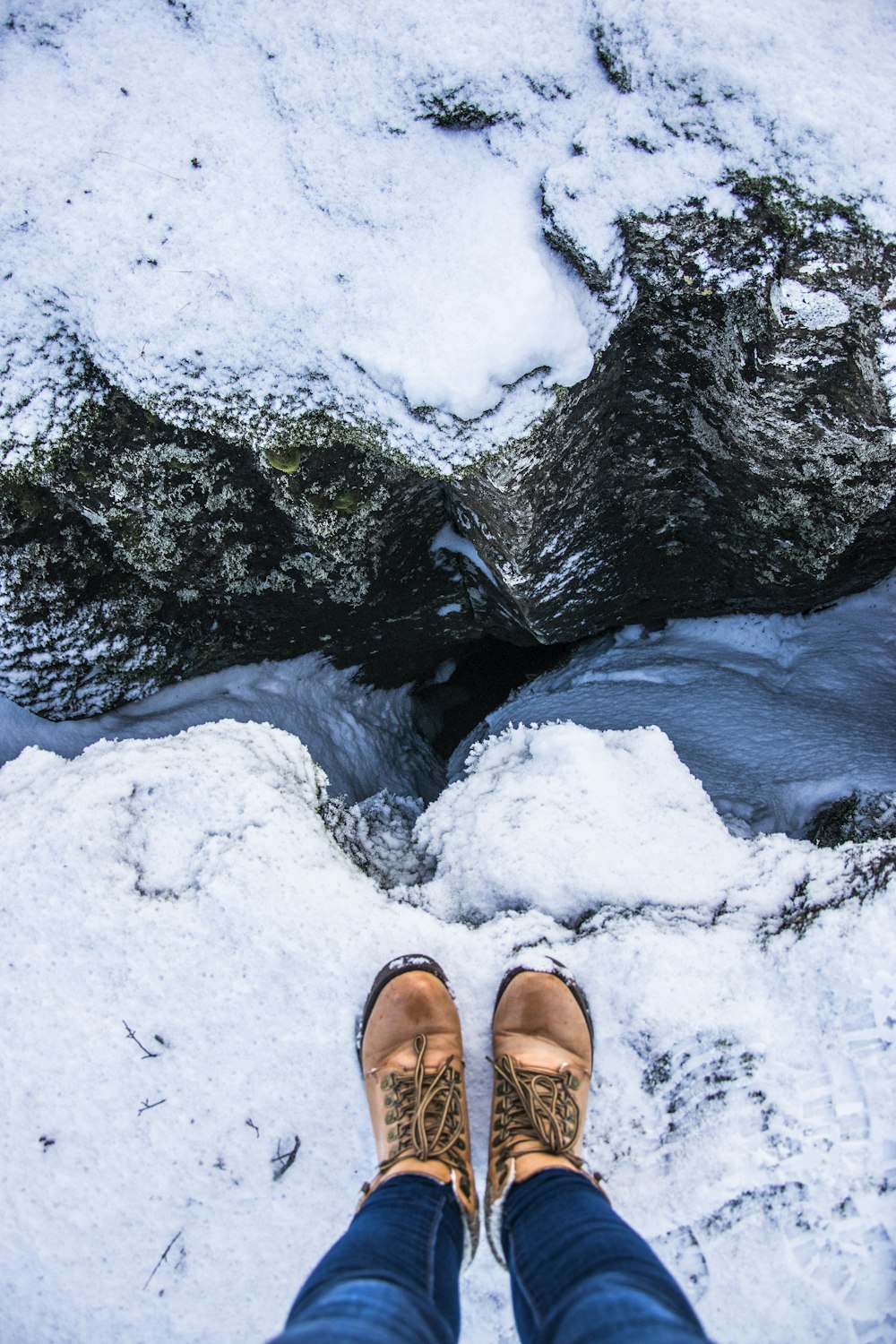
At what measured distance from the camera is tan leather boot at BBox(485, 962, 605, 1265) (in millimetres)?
1558

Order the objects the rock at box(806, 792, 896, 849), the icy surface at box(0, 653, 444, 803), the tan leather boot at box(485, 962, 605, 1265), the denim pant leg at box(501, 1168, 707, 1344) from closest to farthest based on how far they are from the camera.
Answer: the denim pant leg at box(501, 1168, 707, 1344) < the tan leather boot at box(485, 962, 605, 1265) < the rock at box(806, 792, 896, 849) < the icy surface at box(0, 653, 444, 803)

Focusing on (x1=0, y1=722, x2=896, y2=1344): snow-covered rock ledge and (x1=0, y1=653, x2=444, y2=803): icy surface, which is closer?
(x1=0, y1=722, x2=896, y2=1344): snow-covered rock ledge

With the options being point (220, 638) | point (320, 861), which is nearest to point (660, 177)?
point (320, 861)

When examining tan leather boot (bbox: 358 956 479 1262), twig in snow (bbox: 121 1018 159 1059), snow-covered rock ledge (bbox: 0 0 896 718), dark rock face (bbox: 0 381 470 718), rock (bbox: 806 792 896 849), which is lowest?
rock (bbox: 806 792 896 849)

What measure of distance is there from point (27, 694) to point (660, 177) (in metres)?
2.47

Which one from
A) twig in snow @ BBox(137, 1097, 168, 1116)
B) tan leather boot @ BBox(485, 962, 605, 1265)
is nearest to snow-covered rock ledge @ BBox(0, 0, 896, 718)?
tan leather boot @ BBox(485, 962, 605, 1265)

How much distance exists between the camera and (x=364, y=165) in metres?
1.73

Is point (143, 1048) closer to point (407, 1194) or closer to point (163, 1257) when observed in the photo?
point (163, 1257)

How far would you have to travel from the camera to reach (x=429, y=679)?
3688 mm

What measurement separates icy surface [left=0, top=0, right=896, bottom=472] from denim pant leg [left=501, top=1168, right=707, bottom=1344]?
1.73 meters

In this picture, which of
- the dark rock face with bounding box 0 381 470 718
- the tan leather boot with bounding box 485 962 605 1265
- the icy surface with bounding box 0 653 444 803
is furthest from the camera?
the icy surface with bounding box 0 653 444 803

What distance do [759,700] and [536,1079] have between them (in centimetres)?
186

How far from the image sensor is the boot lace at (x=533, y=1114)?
1.57m

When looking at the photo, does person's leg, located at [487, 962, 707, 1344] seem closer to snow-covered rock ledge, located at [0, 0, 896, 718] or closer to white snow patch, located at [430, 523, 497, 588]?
snow-covered rock ledge, located at [0, 0, 896, 718]
